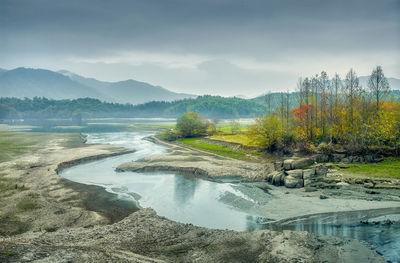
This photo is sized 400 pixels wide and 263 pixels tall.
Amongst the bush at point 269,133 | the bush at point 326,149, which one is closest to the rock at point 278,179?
the bush at point 326,149

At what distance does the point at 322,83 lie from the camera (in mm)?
64062

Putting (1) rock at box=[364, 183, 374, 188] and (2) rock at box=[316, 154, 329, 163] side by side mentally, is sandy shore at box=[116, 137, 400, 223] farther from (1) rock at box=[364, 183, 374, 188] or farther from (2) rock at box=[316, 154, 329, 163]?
(2) rock at box=[316, 154, 329, 163]

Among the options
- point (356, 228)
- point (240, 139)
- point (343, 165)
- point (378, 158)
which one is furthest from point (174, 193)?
point (240, 139)

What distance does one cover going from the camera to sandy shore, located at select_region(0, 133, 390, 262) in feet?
57.8

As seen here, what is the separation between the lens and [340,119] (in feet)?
181

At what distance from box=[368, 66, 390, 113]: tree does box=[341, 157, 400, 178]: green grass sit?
12.4 metres

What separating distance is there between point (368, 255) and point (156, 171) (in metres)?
37.4

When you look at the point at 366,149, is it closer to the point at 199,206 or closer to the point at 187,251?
the point at 199,206

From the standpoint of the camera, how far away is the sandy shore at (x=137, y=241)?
57.8 feet

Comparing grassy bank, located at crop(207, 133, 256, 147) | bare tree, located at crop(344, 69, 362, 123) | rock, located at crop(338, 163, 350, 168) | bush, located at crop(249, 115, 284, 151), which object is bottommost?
rock, located at crop(338, 163, 350, 168)

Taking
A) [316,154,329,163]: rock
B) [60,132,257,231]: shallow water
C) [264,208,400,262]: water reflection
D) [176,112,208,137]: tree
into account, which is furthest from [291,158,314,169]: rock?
[176,112,208,137]: tree

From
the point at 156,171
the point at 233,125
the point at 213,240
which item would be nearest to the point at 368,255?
the point at 213,240

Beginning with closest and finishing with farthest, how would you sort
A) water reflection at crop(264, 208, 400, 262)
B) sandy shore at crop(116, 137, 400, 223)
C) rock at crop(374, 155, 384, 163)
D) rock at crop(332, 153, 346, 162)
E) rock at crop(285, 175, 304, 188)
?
water reflection at crop(264, 208, 400, 262) < sandy shore at crop(116, 137, 400, 223) < rock at crop(285, 175, 304, 188) < rock at crop(374, 155, 384, 163) < rock at crop(332, 153, 346, 162)

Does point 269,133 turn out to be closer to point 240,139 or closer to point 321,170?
point 321,170
